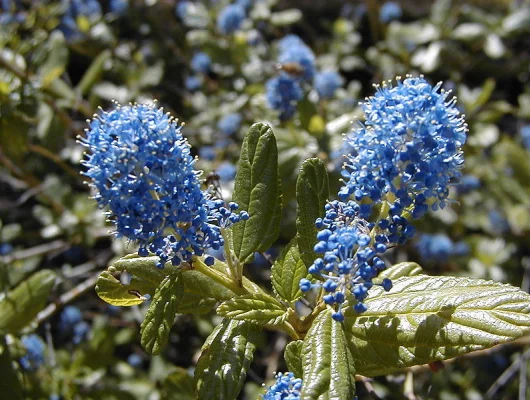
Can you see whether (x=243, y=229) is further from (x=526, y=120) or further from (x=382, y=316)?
(x=526, y=120)

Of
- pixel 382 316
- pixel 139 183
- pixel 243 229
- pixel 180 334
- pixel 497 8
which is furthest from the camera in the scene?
pixel 497 8

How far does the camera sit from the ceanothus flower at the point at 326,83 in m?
4.00

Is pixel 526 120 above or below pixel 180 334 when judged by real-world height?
above

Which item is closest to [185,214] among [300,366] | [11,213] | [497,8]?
[300,366]

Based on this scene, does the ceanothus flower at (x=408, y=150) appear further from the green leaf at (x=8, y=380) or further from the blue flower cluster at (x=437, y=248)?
the blue flower cluster at (x=437, y=248)

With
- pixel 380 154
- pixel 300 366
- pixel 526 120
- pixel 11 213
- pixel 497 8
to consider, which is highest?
pixel 497 8

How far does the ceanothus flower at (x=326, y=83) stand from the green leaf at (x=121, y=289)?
2.48 meters

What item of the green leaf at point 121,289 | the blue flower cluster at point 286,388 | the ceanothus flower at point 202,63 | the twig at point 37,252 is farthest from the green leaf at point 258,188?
the ceanothus flower at point 202,63

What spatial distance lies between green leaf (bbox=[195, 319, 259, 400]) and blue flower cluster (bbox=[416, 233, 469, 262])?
2.42 metres

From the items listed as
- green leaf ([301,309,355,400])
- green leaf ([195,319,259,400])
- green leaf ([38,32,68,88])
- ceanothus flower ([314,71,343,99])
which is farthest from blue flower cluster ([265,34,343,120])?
green leaf ([301,309,355,400])

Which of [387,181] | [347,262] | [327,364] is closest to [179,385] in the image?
[327,364]

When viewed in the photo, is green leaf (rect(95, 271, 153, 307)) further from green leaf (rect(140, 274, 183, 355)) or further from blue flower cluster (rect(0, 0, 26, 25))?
blue flower cluster (rect(0, 0, 26, 25))

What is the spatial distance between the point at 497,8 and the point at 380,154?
473 centimetres

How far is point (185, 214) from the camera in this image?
62.9 inches
